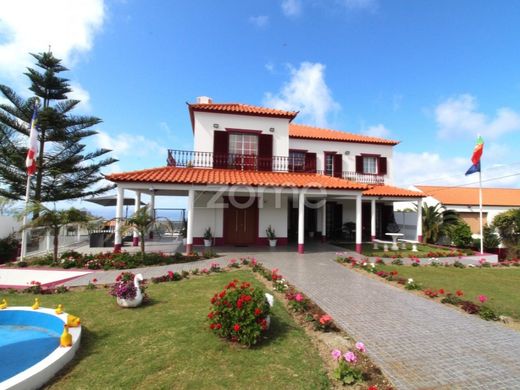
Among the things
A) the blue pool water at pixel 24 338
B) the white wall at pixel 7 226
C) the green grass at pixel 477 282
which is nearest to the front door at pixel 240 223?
the green grass at pixel 477 282

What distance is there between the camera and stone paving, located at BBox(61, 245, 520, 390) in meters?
3.44

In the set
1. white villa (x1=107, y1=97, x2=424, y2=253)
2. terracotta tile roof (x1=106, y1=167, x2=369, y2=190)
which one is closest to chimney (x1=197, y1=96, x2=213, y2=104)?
white villa (x1=107, y1=97, x2=424, y2=253)

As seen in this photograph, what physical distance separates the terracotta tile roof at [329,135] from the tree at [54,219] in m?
12.9

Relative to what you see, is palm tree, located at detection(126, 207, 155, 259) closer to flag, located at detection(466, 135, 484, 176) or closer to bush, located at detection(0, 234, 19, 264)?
bush, located at detection(0, 234, 19, 264)

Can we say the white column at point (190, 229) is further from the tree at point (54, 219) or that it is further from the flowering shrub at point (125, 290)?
the flowering shrub at point (125, 290)

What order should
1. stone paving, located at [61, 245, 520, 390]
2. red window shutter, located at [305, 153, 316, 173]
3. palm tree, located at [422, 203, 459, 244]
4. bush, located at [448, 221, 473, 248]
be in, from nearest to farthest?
stone paving, located at [61, 245, 520, 390], bush, located at [448, 221, 473, 248], red window shutter, located at [305, 153, 316, 173], palm tree, located at [422, 203, 459, 244]

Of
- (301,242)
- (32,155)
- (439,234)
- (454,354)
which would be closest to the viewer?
(454,354)

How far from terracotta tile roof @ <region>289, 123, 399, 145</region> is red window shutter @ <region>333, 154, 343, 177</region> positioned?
119cm

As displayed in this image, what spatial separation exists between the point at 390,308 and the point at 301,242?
21.1 feet

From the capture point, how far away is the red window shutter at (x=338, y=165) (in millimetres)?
18834

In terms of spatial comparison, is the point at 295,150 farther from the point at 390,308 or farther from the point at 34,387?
the point at 34,387

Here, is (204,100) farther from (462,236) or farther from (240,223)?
(462,236)

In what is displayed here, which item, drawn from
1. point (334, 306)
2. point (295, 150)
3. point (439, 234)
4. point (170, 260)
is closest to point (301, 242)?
point (170, 260)

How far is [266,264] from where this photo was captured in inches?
393
